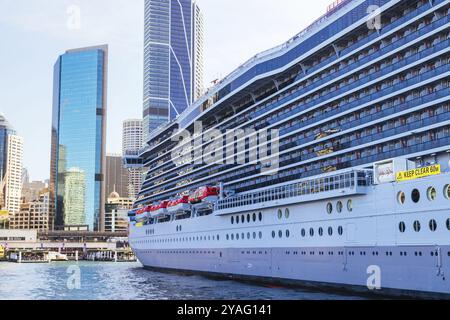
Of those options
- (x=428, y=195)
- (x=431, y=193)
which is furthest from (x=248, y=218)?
(x=431, y=193)

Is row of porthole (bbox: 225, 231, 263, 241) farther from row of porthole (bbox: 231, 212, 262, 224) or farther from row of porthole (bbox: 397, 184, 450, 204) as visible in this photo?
row of porthole (bbox: 397, 184, 450, 204)

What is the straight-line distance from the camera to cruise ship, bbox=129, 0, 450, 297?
109ft

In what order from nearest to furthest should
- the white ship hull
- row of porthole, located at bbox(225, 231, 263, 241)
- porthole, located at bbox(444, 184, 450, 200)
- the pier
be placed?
porthole, located at bbox(444, 184, 450, 200)
the white ship hull
row of porthole, located at bbox(225, 231, 263, 241)
the pier

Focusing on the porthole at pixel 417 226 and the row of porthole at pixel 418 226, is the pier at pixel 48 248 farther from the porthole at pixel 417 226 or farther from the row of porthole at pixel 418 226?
the porthole at pixel 417 226

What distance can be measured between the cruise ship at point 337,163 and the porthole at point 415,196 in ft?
0.22

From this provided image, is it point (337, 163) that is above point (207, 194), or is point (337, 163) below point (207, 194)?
above

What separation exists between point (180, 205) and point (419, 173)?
36.3 meters

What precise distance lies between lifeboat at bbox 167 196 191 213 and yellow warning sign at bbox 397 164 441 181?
3374cm

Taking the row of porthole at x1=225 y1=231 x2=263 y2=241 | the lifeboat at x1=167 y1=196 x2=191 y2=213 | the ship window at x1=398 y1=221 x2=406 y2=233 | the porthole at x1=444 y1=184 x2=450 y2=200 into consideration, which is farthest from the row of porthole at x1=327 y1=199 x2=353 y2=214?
the lifeboat at x1=167 y1=196 x2=191 y2=213

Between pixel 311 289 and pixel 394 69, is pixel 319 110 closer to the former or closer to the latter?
pixel 394 69

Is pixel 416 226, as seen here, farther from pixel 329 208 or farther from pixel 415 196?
pixel 329 208

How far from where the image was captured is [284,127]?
4994 cm

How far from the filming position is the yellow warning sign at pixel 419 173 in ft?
104

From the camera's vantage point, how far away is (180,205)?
64.6 m
